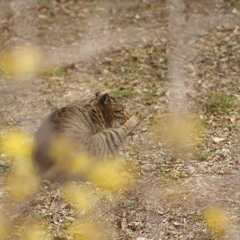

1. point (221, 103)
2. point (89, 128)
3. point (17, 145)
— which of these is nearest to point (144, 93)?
point (221, 103)

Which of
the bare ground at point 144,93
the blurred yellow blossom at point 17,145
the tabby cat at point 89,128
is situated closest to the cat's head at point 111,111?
the tabby cat at point 89,128

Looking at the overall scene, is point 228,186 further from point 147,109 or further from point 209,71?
point 209,71

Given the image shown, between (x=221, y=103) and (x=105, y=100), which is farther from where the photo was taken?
(x=221, y=103)

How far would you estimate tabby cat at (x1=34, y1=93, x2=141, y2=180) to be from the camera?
4.11 meters

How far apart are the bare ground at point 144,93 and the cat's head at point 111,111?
27 cm

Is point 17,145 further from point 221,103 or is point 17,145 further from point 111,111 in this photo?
point 221,103

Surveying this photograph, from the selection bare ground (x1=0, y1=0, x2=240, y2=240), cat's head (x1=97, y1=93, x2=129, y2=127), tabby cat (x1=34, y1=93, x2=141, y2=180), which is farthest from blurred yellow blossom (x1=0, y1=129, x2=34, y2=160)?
cat's head (x1=97, y1=93, x2=129, y2=127)

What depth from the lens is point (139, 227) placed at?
351cm

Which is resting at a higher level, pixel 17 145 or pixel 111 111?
pixel 111 111

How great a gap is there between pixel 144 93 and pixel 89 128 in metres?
1.68

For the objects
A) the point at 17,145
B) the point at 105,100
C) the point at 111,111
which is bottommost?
the point at 17,145

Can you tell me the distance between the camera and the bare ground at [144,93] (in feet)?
12.0

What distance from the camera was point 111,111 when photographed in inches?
199

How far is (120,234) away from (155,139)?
1.76 m
